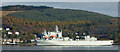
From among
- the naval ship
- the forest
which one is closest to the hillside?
the forest

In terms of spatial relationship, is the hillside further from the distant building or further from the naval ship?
the naval ship

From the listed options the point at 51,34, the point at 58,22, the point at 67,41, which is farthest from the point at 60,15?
the point at 67,41

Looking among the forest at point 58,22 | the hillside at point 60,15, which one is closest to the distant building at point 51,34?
the forest at point 58,22

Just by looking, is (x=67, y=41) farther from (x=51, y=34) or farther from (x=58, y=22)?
(x=58, y=22)

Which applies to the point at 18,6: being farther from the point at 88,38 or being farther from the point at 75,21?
the point at 88,38

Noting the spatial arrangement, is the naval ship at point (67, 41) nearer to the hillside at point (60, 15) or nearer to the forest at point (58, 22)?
the forest at point (58, 22)

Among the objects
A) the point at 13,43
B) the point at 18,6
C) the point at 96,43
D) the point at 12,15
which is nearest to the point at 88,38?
the point at 96,43

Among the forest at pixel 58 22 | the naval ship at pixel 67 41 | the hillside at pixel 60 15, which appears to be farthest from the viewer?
the hillside at pixel 60 15

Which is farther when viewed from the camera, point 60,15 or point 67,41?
point 60,15
